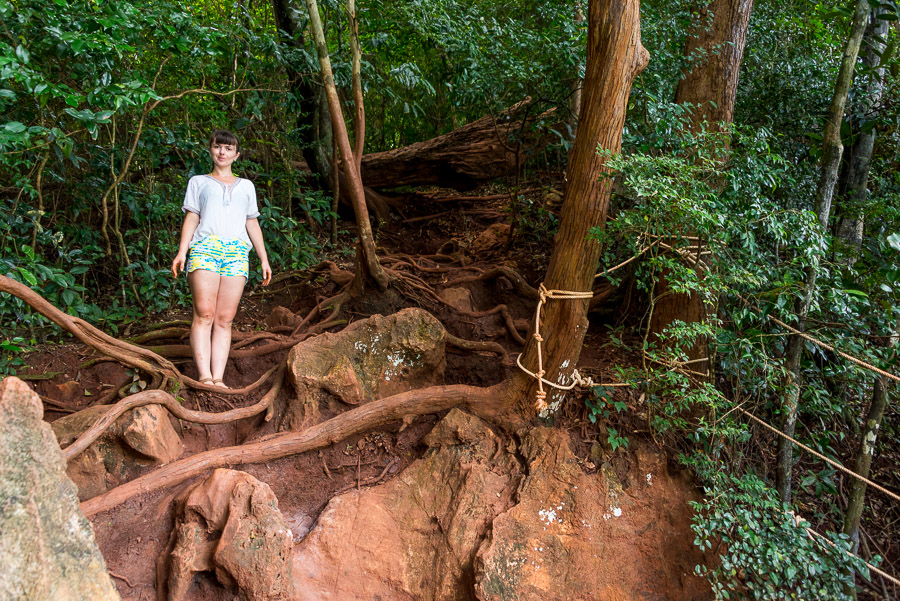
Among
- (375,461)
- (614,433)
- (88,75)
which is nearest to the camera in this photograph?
(614,433)

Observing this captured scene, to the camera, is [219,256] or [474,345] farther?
[474,345]

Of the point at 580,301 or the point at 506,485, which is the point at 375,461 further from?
the point at 580,301

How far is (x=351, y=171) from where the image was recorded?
4.34 metres

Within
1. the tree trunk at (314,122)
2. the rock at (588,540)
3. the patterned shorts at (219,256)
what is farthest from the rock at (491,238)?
the rock at (588,540)

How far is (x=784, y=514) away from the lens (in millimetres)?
2773

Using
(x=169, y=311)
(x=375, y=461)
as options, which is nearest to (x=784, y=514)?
(x=375, y=461)

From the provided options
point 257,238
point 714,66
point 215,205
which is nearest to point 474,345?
point 257,238

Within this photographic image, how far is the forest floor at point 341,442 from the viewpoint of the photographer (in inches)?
115

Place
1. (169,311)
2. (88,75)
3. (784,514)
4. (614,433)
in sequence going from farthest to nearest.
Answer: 1. (169,311)
2. (88,75)
3. (614,433)
4. (784,514)

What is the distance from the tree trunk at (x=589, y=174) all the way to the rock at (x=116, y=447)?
221 centimetres

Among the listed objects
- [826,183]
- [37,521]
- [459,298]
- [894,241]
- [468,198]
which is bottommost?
[37,521]

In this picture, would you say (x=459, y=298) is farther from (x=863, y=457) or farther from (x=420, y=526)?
(x=863, y=457)

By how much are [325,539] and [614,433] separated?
1755 millimetres

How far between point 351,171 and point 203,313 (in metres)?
1.56
